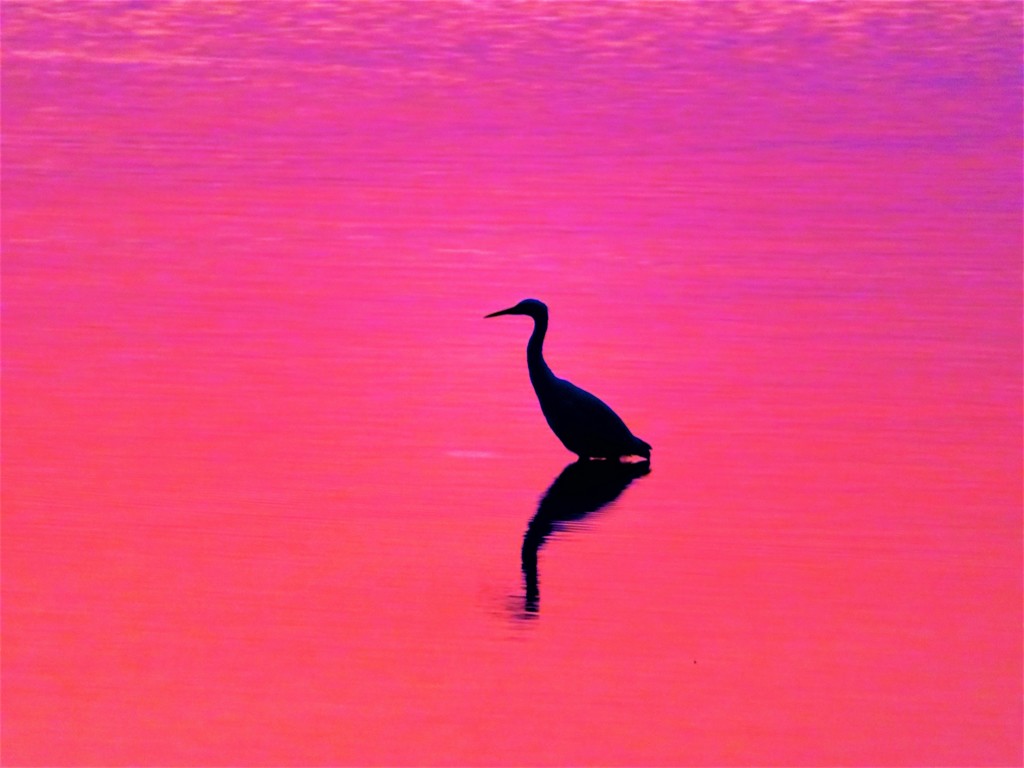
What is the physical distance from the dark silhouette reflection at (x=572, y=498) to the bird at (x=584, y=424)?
75 millimetres

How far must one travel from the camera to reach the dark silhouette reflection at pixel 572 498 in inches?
306

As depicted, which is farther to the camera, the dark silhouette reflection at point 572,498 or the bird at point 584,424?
the bird at point 584,424

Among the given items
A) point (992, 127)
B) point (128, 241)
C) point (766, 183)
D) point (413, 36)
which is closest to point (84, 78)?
point (413, 36)

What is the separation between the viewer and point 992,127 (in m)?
17.6

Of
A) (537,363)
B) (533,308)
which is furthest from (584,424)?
(533,308)

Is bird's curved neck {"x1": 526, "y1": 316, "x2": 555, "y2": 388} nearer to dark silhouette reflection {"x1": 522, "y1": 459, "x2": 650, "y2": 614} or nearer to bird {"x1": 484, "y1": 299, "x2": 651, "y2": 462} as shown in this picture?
bird {"x1": 484, "y1": 299, "x2": 651, "y2": 462}

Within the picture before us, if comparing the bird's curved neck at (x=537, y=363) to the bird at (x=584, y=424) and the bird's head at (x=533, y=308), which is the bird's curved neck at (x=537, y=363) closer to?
the bird at (x=584, y=424)

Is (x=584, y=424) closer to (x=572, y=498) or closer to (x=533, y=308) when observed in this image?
(x=572, y=498)

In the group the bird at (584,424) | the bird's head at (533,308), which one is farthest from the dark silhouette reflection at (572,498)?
the bird's head at (533,308)

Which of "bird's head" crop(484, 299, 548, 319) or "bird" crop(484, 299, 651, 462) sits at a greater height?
"bird's head" crop(484, 299, 548, 319)

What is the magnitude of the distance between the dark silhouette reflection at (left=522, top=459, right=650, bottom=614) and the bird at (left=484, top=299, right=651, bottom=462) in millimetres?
75

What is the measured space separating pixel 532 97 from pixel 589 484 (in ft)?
32.6

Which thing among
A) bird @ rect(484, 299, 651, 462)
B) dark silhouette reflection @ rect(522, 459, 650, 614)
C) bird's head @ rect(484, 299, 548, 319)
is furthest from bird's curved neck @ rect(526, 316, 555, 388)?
dark silhouette reflection @ rect(522, 459, 650, 614)

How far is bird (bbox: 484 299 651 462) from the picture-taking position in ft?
30.6
